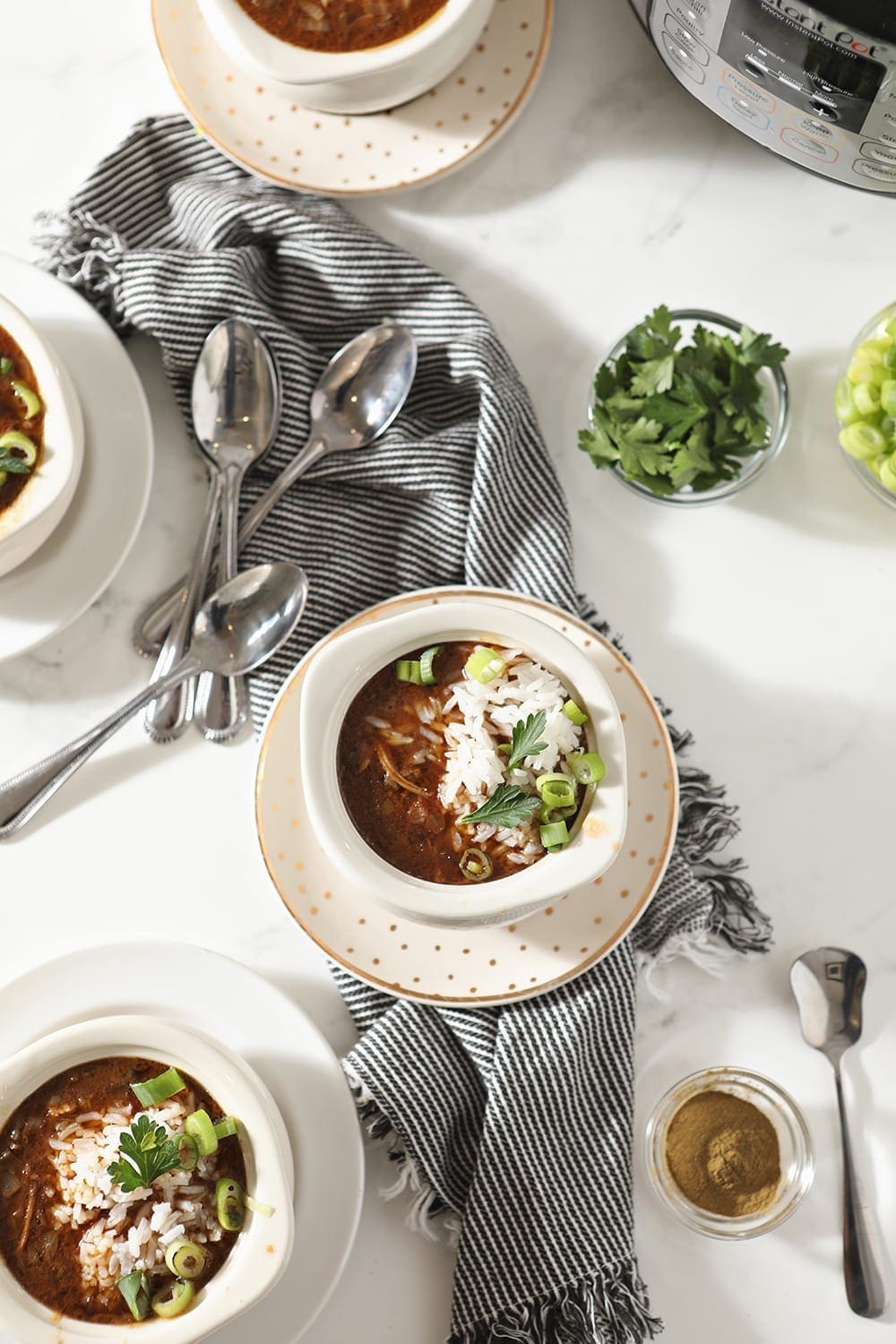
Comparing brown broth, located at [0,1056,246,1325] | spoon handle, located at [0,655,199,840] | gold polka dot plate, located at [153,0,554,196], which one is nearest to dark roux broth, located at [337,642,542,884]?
spoon handle, located at [0,655,199,840]

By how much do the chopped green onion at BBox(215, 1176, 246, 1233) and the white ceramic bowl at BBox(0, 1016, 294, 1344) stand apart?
2 centimetres

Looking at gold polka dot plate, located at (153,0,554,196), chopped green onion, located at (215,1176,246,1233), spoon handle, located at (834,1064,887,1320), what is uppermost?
gold polka dot plate, located at (153,0,554,196)

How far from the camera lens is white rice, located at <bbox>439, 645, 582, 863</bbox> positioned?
1628 mm

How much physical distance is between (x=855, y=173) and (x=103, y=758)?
147 cm

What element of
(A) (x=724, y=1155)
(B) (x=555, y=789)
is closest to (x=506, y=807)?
(B) (x=555, y=789)

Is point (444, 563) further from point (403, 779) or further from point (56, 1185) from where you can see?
point (56, 1185)

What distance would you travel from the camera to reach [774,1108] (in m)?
1.89

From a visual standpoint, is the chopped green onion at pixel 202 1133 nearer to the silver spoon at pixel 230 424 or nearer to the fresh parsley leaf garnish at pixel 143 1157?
the fresh parsley leaf garnish at pixel 143 1157

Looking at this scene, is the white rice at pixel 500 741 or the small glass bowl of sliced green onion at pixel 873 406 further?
the small glass bowl of sliced green onion at pixel 873 406

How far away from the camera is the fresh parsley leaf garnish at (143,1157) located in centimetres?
159

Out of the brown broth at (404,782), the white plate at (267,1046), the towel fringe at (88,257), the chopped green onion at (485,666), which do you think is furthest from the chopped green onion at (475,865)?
the towel fringe at (88,257)

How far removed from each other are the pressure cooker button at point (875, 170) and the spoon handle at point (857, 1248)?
4.50 feet

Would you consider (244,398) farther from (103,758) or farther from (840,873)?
(840,873)

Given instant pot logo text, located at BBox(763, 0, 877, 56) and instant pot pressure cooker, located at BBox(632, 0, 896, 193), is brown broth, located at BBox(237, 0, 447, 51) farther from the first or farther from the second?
instant pot logo text, located at BBox(763, 0, 877, 56)
